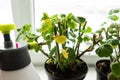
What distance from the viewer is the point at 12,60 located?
1.57ft

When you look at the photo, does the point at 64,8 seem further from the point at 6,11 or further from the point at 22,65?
the point at 22,65

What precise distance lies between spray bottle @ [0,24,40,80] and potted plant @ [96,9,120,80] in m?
0.22

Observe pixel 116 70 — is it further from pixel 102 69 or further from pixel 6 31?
pixel 6 31

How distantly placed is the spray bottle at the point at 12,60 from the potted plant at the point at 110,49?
216 millimetres

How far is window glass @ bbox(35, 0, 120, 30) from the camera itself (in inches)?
35.4

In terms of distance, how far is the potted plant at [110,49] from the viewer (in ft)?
1.77

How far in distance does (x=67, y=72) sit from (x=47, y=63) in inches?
3.7

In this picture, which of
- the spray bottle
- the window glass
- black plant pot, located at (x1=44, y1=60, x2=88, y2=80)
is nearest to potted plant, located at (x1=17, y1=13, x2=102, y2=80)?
black plant pot, located at (x1=44, y1=60, x2=88, y2=80)

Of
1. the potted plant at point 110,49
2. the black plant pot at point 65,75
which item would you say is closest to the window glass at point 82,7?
the potted plant at point 110,49

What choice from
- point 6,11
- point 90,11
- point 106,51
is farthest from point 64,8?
point 106,51

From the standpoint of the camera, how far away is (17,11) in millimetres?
874

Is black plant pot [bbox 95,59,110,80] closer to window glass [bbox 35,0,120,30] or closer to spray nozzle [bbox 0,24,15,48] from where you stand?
window glass [bbox 35,0,120,30]

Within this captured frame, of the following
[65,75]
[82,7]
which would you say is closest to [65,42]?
[65,75]

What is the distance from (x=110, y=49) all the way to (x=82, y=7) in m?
0.41
